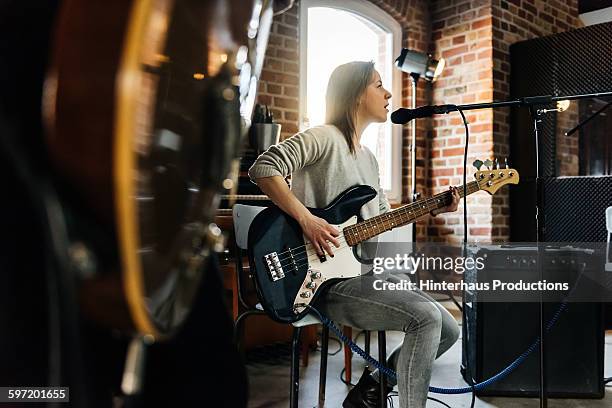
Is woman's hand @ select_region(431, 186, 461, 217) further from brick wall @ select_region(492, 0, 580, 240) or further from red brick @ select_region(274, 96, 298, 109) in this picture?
brick wall @ select_region(492, 0, 580, 240)

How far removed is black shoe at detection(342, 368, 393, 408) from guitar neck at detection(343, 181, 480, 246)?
54 centimetres

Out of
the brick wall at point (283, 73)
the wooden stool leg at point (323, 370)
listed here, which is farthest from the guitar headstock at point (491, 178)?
the brick wall at point (283, 73)

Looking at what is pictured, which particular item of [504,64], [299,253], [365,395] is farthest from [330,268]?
[504,64]

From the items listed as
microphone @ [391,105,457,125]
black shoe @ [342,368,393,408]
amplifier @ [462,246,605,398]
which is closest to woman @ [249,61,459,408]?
black shoe @ [342,368,393,408]

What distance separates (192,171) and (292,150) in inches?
54.1

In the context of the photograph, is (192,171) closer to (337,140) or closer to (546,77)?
(337,140)

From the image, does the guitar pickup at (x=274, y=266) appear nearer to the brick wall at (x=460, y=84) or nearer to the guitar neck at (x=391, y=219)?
the guitar neck at (x=391, y=219)

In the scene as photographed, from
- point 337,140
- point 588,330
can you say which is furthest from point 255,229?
point 588,330

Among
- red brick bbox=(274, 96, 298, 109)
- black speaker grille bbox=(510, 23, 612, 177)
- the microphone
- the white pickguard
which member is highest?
black speaker grille bbox=(510, 23, 612, 177)

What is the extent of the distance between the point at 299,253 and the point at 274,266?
101mm

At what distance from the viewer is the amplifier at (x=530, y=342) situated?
7.34ft

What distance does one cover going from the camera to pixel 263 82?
3.44 meters

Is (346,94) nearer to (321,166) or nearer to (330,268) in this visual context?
(321,166)

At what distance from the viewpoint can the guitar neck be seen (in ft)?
5.82
